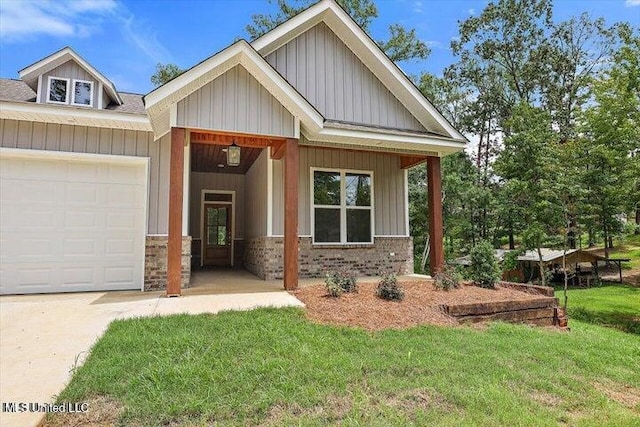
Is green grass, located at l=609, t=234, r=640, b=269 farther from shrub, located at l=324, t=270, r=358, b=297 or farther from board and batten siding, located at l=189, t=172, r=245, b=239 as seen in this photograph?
shrub, located at l=324, t=270, r=358, b=297

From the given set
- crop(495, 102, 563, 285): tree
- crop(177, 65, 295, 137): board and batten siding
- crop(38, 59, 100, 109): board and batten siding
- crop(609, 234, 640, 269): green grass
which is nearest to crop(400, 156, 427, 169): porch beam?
crop(495, 102, 563, 285): tree

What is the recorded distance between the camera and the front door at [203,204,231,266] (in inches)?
540

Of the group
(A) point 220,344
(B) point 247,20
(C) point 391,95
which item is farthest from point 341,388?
(B) point 247,20

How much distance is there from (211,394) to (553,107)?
89.1 ft

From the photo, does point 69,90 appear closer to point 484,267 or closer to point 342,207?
point 342,207

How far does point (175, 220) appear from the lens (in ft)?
20.5

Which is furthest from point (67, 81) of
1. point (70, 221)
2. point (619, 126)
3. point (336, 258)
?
point (619, 126)

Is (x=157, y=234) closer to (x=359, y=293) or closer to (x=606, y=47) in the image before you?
(x=359, y=293)

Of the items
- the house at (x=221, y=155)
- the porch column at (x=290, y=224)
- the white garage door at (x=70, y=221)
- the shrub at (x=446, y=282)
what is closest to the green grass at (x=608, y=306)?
the house at (x=221, y=155)

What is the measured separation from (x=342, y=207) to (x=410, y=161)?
2.25 metres

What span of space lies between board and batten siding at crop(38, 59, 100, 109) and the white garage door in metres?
1.75

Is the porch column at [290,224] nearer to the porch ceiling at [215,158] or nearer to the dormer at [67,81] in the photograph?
the porch ceiling at [215,158]

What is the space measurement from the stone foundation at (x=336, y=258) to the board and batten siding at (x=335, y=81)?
10.7 ft

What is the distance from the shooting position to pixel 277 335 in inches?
167
